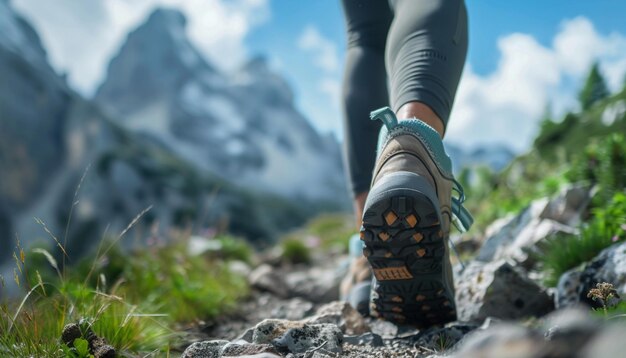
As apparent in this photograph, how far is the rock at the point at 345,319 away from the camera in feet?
5.33

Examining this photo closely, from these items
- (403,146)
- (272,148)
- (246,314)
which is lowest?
(246,314)

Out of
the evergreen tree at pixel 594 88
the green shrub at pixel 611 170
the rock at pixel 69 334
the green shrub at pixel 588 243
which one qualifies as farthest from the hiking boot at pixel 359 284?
the evergreen tree at pixel 594 88

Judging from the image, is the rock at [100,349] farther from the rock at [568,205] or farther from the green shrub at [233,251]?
the green shrub at [233,251]

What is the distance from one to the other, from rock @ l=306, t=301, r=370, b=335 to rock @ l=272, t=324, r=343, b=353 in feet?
1.05

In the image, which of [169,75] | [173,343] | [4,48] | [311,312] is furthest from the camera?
[169,75]

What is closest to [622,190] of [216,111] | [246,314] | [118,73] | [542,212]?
[542,212]

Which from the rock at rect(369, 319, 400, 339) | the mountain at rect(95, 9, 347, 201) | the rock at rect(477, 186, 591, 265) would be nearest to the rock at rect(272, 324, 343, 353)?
the rock at rect(369, 319, 400, 339)

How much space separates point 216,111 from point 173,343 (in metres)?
134

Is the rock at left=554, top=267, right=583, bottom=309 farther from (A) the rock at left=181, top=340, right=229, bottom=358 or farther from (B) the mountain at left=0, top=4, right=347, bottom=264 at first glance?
(B) the mountain at left=0, top=4, right=347, bottom=264

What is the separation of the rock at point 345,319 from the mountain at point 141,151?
20671 mm

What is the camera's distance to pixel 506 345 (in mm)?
488

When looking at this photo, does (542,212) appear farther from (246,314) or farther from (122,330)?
(122,330)

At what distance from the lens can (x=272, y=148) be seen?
5340 inches

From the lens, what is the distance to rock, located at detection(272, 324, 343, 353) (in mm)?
1243
